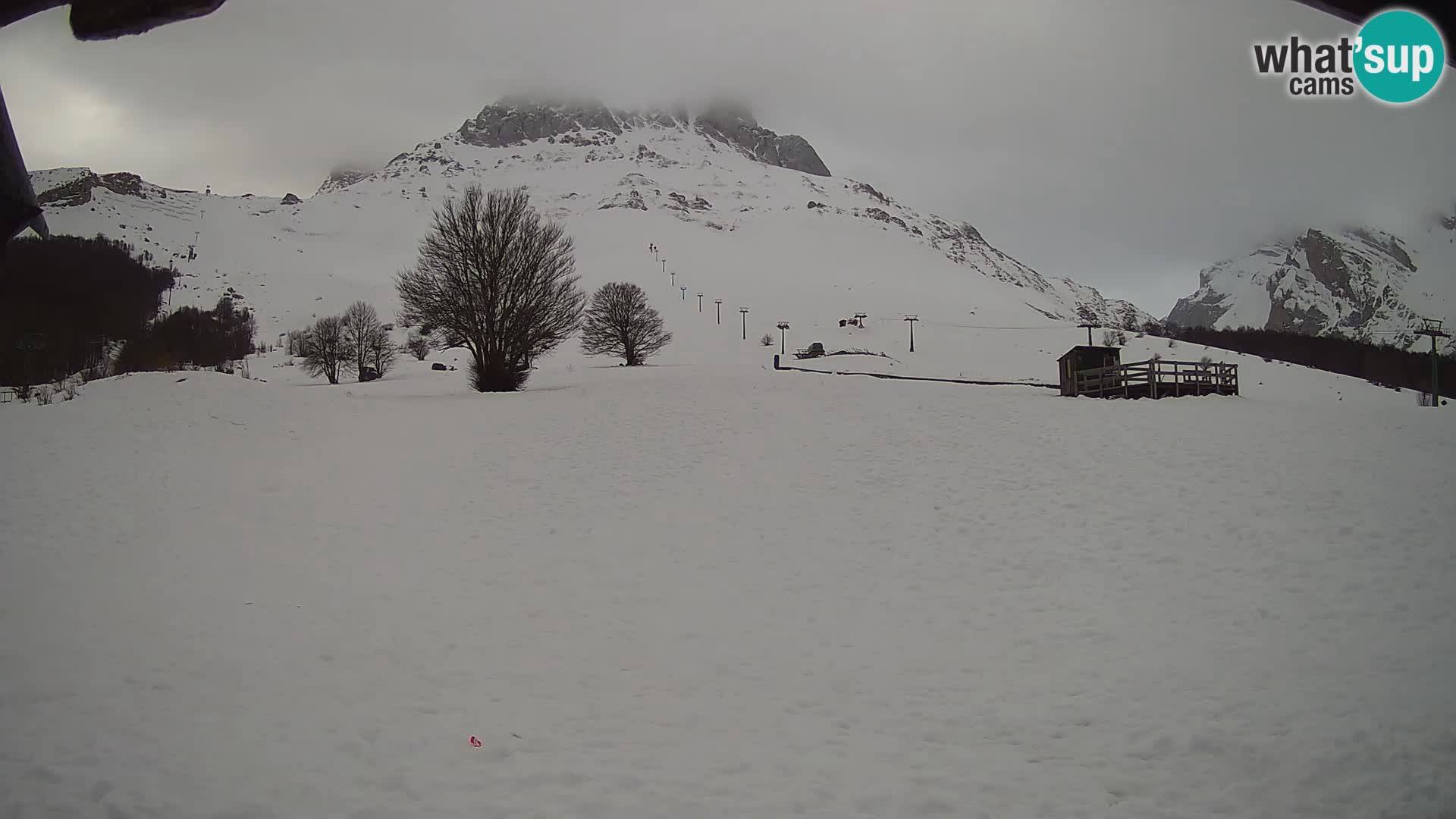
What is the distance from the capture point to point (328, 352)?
2037 inches

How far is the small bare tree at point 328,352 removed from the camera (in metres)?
51.6

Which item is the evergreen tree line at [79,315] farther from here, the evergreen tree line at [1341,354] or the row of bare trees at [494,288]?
the evergreen tree line at [1341,354]

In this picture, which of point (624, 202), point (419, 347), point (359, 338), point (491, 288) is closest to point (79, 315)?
point (491, 288)

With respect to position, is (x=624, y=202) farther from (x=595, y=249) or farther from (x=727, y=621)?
(x=727, y=621)

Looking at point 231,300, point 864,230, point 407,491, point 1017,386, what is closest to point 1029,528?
point 407,491

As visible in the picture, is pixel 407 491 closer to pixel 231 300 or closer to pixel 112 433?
pixel 112 433

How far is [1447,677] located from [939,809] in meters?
6.08

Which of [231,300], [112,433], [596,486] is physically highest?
[231,300]

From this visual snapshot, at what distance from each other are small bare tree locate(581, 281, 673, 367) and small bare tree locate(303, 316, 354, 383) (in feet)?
58.5

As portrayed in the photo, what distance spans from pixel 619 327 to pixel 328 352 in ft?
70.6

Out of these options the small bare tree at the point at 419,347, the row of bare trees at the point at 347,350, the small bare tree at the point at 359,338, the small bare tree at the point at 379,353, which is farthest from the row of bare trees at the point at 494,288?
the small bare tree at the point at 419,347

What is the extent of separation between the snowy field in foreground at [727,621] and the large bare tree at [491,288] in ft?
36.3

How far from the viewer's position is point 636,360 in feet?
170

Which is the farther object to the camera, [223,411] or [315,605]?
[223,411]
